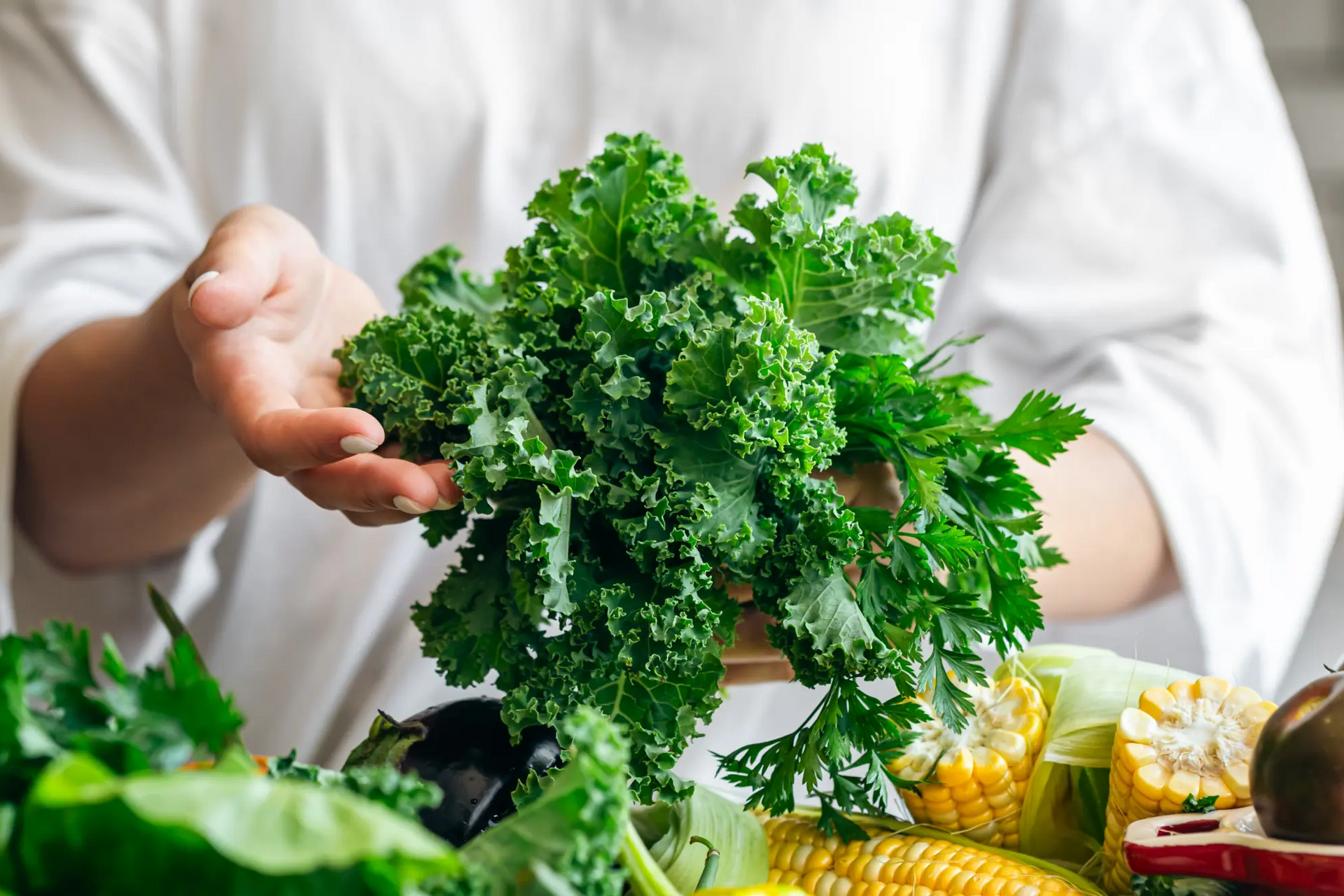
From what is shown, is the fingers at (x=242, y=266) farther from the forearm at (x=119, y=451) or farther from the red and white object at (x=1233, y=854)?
the red and white object at (x=1233, y=854)

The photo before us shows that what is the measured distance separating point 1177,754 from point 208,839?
0.49m

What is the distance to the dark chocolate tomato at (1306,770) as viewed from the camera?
441mm

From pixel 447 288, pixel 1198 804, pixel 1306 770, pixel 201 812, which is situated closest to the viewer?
pixel 201 812

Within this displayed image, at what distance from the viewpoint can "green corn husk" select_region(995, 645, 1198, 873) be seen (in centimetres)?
64

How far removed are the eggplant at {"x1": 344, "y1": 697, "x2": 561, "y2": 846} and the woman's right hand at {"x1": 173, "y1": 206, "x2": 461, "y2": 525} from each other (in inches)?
5.3

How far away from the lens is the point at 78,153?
132 cm

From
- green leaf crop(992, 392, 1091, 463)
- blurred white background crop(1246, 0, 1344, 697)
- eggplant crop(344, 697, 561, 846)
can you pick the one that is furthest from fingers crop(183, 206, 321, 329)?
blurred white background crop(1246, 0, 1344, 697)

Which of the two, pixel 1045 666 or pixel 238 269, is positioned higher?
pixel 238 269

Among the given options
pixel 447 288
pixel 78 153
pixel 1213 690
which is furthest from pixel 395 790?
pixel 78 153

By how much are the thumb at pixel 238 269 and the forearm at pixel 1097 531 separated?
2.60ft

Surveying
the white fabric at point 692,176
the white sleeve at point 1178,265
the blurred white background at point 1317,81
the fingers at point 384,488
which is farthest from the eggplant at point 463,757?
the blurred white background at point 1317,81

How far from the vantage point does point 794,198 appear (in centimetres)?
72

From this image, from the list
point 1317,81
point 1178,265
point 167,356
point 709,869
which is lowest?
point 709,869

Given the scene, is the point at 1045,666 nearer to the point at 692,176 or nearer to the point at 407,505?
the point at 407,505
